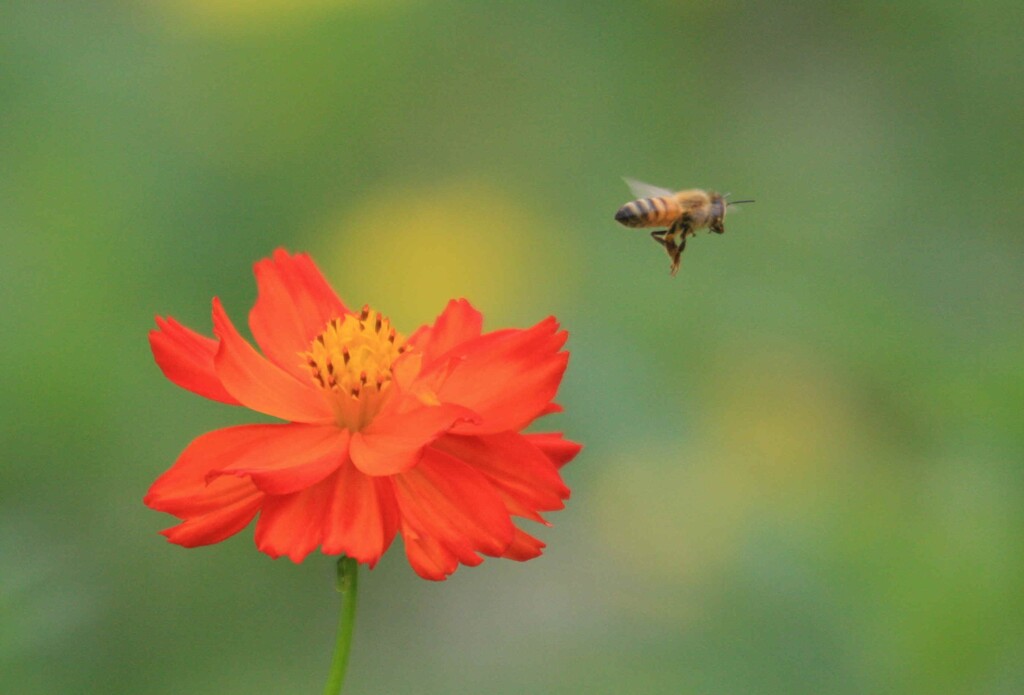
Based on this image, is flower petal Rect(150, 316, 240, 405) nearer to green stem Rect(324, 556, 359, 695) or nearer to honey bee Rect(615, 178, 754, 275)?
green stem Rect(324, 556, 359, 695)

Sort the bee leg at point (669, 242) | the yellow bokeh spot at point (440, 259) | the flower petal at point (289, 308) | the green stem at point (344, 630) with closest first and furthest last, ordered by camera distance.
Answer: the green stem at point (344, 630), the flower petal at point (289, 308), the bee leg at point (669, 242), the yellow bokeh spot at point (440, 259)

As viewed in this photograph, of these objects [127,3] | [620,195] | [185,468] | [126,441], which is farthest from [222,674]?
[127,3]

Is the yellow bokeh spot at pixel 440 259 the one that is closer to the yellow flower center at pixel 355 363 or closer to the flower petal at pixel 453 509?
the yellow flower center at pixel 355 363

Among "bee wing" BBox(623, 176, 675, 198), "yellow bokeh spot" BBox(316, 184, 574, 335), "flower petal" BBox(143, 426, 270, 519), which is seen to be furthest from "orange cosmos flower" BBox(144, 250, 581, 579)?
"yellow bokeh spot" BBox(316, 184, 574, 335)

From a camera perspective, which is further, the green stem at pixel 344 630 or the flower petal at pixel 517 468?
the flower petal at pixel 517 468

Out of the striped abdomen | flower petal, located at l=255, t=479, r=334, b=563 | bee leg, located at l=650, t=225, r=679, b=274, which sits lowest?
flower petal, located at l=255, t=479, r=334, b=563

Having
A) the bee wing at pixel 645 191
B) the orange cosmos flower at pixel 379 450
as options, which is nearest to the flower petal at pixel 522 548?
the orange cosmos flower at pixel 379 450

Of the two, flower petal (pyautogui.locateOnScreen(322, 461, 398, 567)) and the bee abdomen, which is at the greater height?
the bee abdomen

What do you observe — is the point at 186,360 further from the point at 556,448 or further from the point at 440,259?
the point at 440,259
